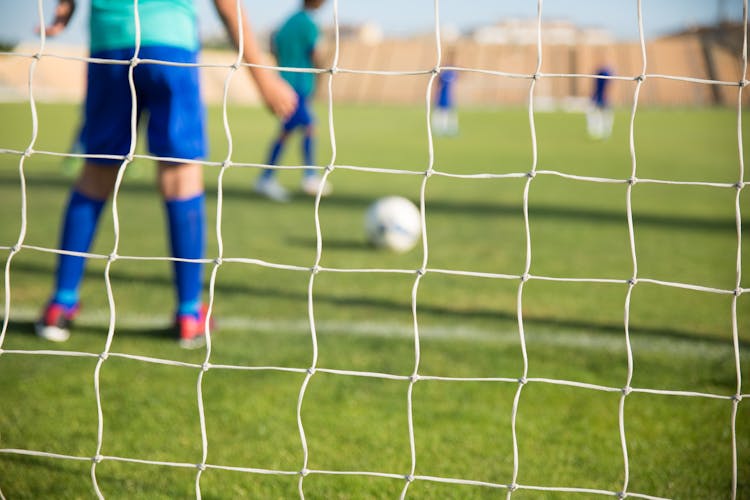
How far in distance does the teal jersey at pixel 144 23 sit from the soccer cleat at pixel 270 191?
395cm

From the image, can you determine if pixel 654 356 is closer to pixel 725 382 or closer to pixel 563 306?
pixel 725 382

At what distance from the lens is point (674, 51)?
38.6m

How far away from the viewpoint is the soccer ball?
452 centimetres

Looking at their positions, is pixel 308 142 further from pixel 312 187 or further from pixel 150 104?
pixel 150 104

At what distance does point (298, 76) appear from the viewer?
6.95 m

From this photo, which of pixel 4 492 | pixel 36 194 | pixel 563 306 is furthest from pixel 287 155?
pixel 4 492

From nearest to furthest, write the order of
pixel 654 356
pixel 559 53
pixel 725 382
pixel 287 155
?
pixel 725 382 < pixel 654 356 < pixel 287 155 < pixel 559 53

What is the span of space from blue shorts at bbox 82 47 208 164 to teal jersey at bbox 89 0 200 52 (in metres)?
0.03

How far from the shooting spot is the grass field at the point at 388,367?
192 cm

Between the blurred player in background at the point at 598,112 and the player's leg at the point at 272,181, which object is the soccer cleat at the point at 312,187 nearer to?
the player's leg at the point at 272,181

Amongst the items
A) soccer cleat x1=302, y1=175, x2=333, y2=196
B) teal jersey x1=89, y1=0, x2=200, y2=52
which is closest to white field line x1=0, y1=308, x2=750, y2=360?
teal jersey x1=89, y1=0, x2=200, y2=52

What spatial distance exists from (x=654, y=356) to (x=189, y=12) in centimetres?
207

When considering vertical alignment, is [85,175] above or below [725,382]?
above

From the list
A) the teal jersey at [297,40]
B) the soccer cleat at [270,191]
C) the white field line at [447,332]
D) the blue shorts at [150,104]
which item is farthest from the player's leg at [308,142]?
the blue shorts at [150,104]
